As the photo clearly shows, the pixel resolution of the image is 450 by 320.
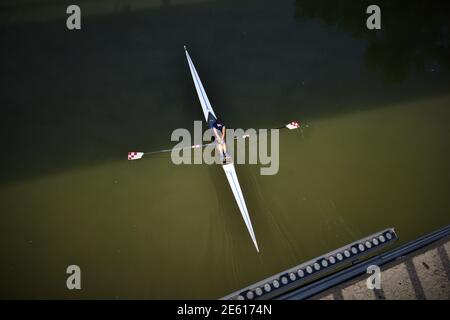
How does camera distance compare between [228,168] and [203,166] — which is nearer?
[228,168]

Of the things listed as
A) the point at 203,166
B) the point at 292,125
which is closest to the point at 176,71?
the point at 203,166

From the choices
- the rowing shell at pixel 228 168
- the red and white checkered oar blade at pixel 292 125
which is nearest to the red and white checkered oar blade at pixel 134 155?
the rowing shell at pixel 228 168

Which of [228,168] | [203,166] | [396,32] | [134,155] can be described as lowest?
[228,168]

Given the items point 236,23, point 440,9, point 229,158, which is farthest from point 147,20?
point 440,9

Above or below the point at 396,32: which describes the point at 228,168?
below

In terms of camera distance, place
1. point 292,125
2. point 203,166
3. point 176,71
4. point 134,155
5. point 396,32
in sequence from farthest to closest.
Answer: point 396,32, point 176,71, point 292,125, point 203,166, point 134,155

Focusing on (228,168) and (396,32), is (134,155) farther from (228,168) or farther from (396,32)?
(396,32)

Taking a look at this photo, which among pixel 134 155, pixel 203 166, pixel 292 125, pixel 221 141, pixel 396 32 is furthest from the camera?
pixel 396 32

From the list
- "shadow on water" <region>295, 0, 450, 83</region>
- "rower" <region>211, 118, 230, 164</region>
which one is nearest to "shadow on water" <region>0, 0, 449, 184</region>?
"shadow on water" <region>295, 0, 450, 83</region>

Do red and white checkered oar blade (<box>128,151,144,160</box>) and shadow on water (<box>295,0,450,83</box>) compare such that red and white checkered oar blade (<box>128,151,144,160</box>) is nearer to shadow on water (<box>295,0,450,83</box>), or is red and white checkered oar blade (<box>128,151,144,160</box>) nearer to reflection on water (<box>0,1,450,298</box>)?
reflection on water (<box>0,1,450,298</box>)

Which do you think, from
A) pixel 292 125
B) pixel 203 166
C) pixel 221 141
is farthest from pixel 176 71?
pixel 292 125
